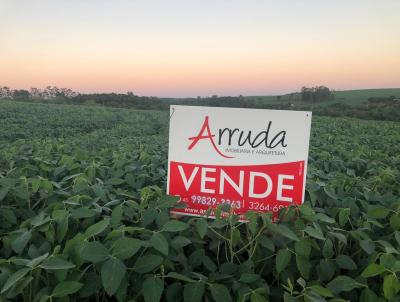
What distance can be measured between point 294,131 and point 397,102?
133 feet

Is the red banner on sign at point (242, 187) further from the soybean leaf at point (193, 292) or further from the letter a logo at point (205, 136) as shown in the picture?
the soybean leaf at point (193, 292)

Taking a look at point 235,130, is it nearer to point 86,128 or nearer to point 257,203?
point 257,203

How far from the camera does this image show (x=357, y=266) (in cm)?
138

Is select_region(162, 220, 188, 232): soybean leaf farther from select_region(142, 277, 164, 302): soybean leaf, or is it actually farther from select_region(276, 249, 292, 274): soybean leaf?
select_region(276, 249, 292, 274): soybean leaf

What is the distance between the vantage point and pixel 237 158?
1613 mm

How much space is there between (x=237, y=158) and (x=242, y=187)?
12 cm

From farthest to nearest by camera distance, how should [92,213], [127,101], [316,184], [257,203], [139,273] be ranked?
[127,101] → [316,184] → [257,203] → [92,213] → [139,273]

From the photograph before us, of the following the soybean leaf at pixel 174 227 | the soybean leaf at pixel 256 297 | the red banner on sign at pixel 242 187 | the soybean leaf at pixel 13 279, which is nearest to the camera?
the soybean leaf at pixel 13 279

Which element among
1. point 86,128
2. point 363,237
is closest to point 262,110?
point 363,237

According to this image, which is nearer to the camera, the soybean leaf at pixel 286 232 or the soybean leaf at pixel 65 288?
the soybean leaf at pixel 65 288

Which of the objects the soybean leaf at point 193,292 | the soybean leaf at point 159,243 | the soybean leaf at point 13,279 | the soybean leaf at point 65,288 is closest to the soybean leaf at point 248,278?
the soybean leaf at point 193,292

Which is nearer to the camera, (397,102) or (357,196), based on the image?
(357,196)

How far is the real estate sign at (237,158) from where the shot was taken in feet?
5.16

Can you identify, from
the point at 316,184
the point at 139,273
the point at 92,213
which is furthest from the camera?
the point at 316,184
